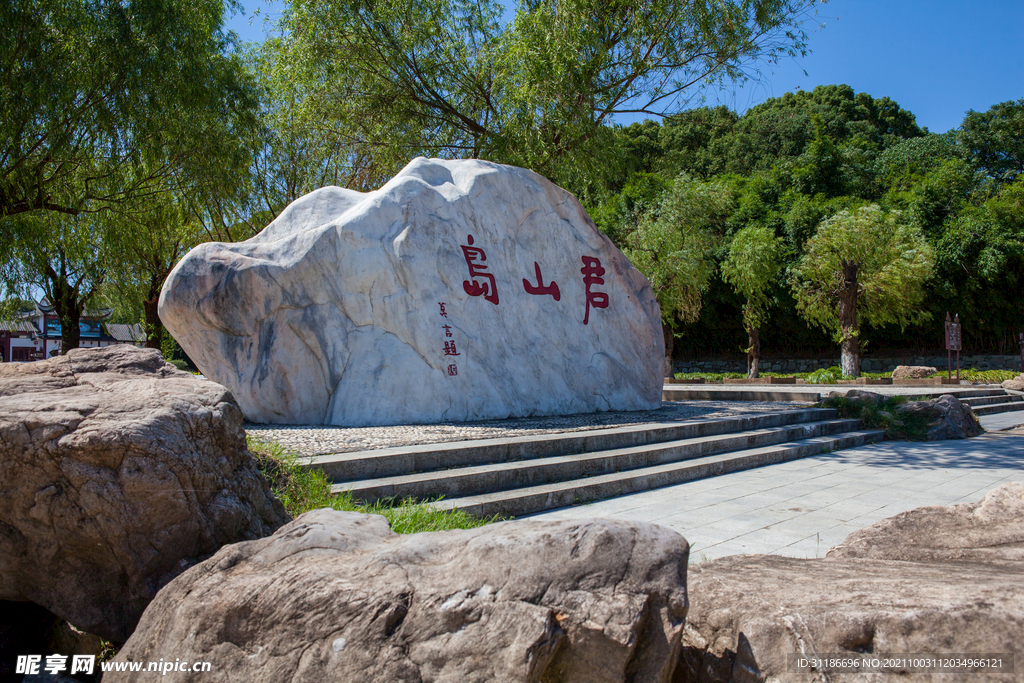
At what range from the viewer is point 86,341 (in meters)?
32.9

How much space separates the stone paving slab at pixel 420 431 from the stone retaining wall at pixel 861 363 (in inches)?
822

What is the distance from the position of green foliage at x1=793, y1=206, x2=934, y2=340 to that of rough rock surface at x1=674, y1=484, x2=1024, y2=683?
18.9 metres

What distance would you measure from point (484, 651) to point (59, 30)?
34.8 ft

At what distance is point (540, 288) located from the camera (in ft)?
28.3

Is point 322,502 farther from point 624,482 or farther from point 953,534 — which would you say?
point 953,534

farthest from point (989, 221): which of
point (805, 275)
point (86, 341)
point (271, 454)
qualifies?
point (86, 341)

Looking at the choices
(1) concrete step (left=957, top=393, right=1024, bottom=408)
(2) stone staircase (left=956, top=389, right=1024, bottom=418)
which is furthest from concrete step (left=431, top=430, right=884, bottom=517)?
(1) concrete step (left=957, top=393, right=1024, bottom=408)

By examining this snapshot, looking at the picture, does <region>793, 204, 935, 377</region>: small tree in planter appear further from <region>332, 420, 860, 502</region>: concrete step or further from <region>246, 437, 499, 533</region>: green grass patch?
<region>246, 437, 499, 533</region>: green grass patch

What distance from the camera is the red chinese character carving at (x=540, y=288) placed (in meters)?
8.49

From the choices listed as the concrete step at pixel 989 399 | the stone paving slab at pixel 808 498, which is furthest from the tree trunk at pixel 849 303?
the stone paving slab at pixel 808 498

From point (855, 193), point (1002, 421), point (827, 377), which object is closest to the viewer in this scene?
point (1002, 421)

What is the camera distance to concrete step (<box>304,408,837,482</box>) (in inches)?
181

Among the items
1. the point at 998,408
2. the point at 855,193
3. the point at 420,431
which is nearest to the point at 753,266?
the point at 998,408

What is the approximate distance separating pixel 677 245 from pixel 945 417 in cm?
1167
